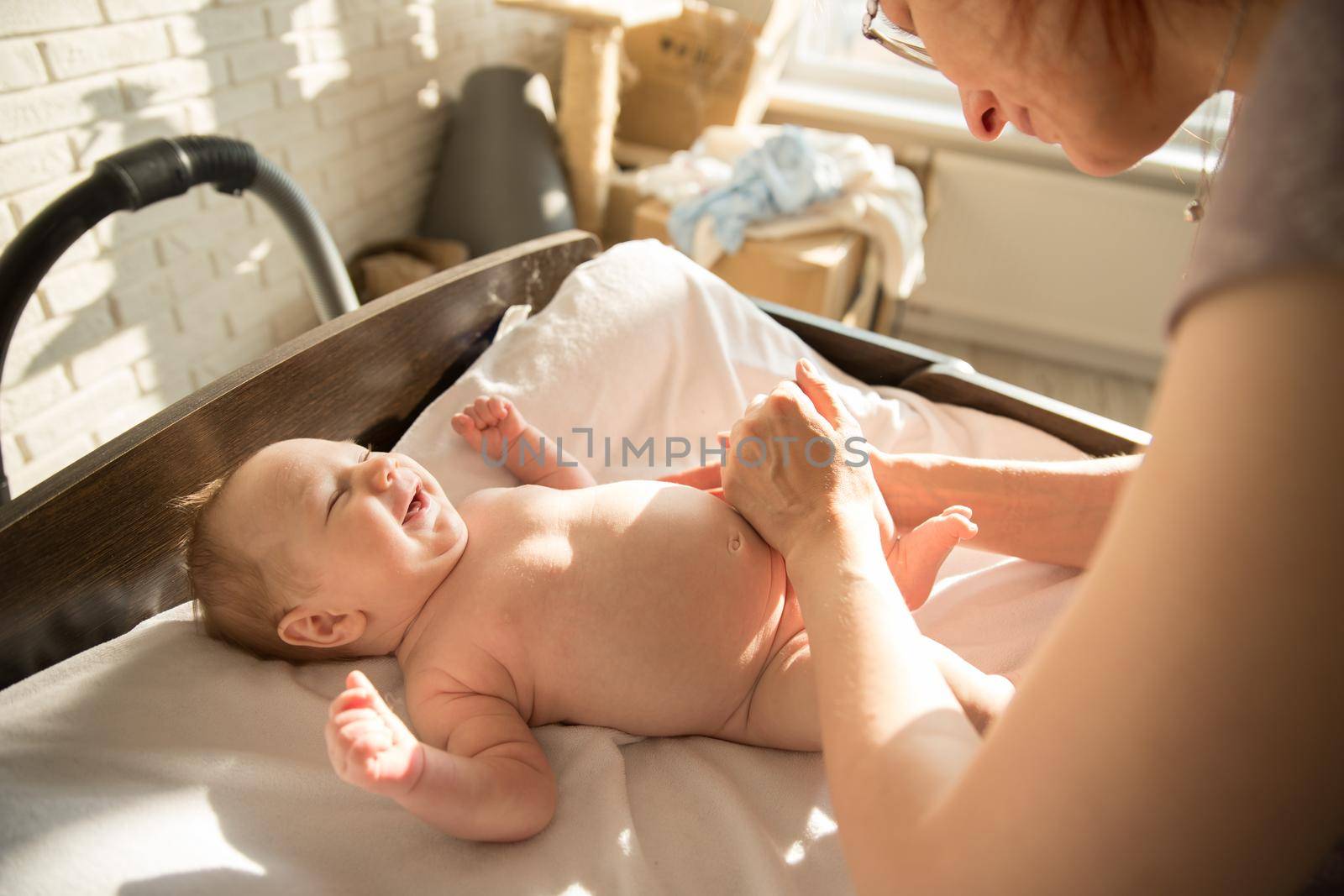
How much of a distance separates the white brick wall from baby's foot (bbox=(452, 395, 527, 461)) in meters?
0.91

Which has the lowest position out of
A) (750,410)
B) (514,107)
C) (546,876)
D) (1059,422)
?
(546,876)

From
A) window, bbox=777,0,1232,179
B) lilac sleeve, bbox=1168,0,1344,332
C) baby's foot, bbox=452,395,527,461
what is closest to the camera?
lilac sleeve, bbox=1168,0,1344,332

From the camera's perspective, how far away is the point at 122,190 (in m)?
1.05

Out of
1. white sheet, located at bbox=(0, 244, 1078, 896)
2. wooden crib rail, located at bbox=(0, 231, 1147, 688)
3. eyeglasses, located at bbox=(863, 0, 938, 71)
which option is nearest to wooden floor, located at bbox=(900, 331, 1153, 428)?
wooden crib rail, located at bbox=(0, 231, 1147, 688)

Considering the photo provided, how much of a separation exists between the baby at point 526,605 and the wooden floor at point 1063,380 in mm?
2505

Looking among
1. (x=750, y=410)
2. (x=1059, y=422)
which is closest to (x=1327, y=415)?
(x=750, y=410)

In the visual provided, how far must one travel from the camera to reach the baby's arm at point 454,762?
2.28 ft

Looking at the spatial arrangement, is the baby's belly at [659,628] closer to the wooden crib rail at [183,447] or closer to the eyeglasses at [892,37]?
the wooden crib rail at [183,447]

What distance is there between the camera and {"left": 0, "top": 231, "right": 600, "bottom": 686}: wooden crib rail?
31.2 inches

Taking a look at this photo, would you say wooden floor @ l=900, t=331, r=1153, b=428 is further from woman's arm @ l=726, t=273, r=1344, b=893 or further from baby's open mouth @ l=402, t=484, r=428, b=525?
woman's arm @ l=726, t=273, r=1344, b=893

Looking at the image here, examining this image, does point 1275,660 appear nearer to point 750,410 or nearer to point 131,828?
point 750,410

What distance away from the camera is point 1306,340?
327mm

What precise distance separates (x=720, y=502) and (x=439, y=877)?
19.9 inches

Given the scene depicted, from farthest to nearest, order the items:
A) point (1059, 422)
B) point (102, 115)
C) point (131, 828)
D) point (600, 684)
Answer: point (102, 115)
point (1059, 422)
point (600, 684)
point (131, 828)
